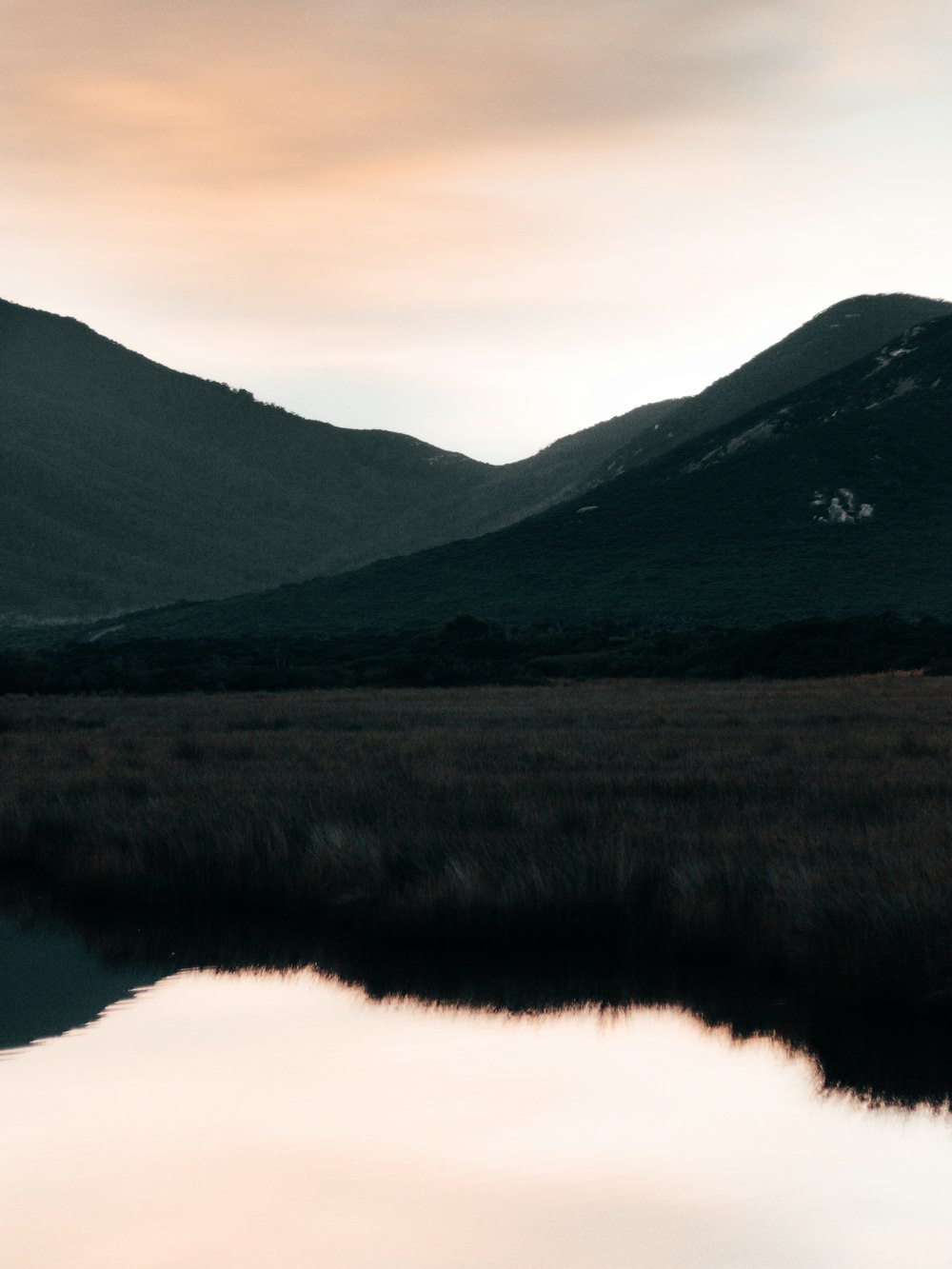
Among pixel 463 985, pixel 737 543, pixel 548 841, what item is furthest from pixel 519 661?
pixel 737 543

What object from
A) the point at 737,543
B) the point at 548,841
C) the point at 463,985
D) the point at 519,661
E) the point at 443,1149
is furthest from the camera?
the point at 737,543

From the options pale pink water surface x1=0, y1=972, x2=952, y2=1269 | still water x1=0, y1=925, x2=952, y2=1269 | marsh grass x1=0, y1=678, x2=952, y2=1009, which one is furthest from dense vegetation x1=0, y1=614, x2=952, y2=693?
pale pink water surface x1=0, y1=972, x2=952, y2=1269

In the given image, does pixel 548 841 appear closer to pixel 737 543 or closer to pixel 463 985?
pixel 463 985

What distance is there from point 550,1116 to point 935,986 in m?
3.12

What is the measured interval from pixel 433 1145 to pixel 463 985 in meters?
3.33

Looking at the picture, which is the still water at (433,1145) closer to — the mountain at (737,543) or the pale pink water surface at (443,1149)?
the pale pink water surface at (443,1149)

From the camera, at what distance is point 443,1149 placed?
8000 millimetres

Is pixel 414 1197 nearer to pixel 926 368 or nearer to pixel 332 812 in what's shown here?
pixel 332 812

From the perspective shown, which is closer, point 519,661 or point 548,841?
point 548,841

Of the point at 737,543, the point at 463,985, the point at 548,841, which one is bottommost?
the point at 463,985

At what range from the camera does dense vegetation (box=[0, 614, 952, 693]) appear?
192 feet

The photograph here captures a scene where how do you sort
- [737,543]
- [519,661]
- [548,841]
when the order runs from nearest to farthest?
[548,841]
[519,661]
[737,543]

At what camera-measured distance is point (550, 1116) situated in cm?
858

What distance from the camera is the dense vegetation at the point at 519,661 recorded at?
5862 centimetres
